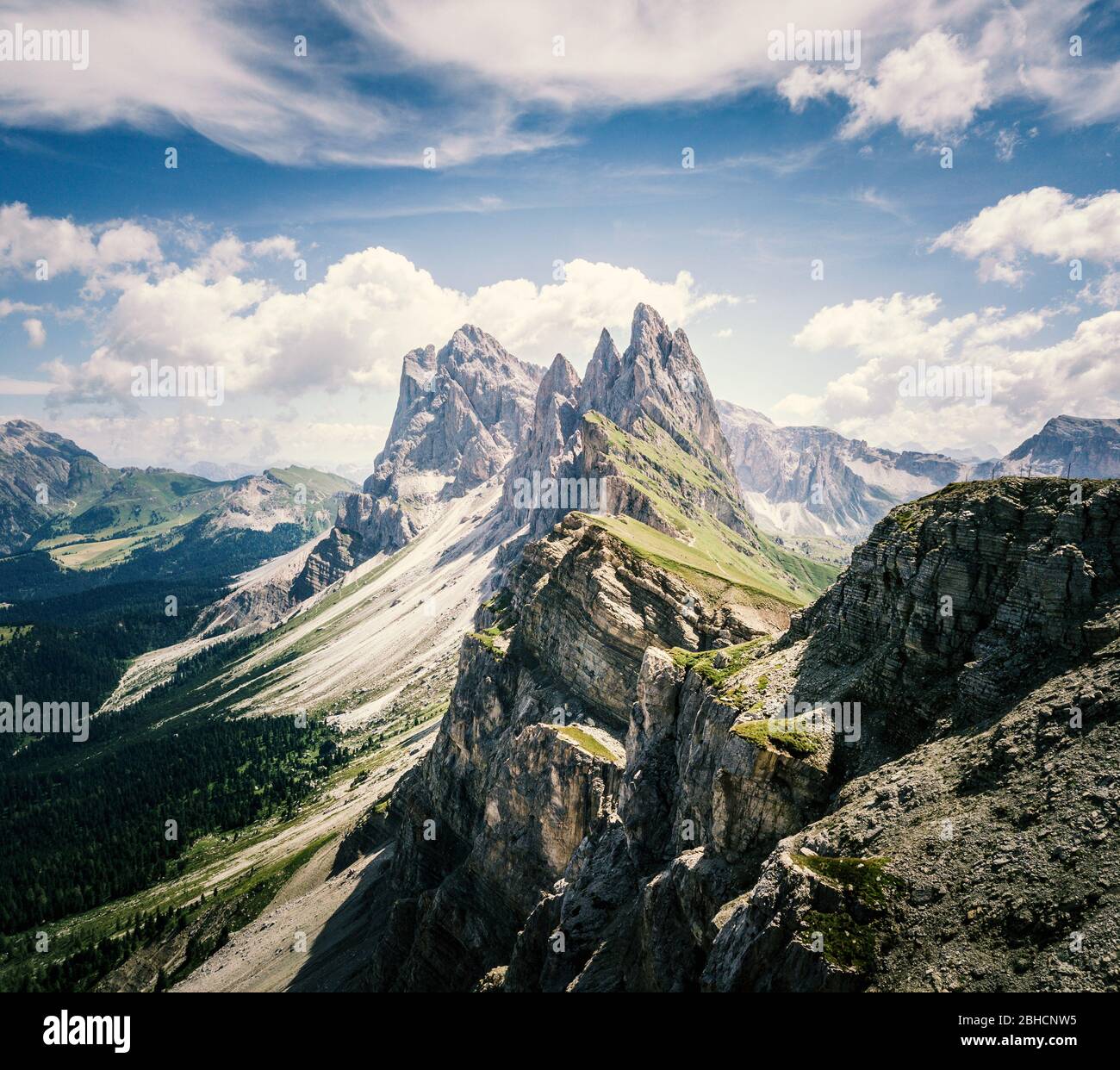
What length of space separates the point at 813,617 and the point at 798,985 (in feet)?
99.8

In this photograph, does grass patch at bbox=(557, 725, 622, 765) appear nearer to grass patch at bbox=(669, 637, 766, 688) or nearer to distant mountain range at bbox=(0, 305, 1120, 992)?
distant mountain range at bbox=(0, 305, 1120, 992)

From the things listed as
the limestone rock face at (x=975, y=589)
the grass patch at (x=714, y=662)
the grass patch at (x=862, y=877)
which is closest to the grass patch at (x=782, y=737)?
the limestone rock face at (x=975, y=589)

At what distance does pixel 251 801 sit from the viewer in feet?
623

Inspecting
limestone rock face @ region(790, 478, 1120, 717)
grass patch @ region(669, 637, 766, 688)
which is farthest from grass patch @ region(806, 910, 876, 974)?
grass patch @ region(669, 637, 766, 688)

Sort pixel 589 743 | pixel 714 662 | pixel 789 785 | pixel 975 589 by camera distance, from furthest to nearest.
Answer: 1. pixel 589 743
2. pixel 714 662
3. pixel 975 589
4. pixel 789 785

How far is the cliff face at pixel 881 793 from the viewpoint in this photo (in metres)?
23.2

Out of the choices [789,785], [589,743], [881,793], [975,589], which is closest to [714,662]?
[789,785]

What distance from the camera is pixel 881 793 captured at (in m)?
30.4

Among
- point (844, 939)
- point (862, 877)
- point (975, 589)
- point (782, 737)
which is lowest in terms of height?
point (844, 939)

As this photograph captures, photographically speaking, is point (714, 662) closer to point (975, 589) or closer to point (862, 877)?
point (975, 589)

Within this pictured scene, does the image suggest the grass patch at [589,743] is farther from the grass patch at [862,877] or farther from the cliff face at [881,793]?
the grass patch at [862,877]

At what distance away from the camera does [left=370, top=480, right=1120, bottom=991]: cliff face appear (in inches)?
913

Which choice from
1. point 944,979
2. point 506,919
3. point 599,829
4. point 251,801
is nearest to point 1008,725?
Answer: point 944,979
